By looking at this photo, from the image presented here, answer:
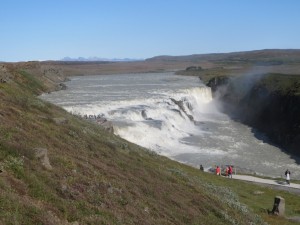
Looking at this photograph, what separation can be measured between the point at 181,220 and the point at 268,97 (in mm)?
62553

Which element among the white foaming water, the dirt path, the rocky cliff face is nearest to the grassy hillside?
the dirt path

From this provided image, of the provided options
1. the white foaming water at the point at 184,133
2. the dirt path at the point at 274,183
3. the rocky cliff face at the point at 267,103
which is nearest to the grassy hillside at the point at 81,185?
the dirt path at the point at 274,183

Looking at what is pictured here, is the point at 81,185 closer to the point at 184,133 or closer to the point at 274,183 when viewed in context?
the point at 274,183

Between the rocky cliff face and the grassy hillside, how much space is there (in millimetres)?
35135

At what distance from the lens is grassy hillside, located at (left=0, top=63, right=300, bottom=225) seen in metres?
10.3

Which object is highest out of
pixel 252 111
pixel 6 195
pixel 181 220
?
pixel 6 195

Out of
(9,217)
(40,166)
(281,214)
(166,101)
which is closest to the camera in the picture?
(9,217)

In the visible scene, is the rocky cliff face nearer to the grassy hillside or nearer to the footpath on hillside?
the footpath on hillside

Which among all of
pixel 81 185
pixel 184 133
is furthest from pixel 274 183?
pixel 184 133

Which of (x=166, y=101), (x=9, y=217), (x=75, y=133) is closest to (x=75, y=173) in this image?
(x=9, y=217)

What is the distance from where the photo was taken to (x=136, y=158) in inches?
810

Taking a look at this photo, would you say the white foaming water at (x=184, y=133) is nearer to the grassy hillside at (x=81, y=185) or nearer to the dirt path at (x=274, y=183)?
the dirt path at (x=274, y=183)

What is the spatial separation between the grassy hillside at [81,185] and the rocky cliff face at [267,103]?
35.1 meters

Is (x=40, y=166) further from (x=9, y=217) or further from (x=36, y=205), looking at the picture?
(x=9, y=217)
